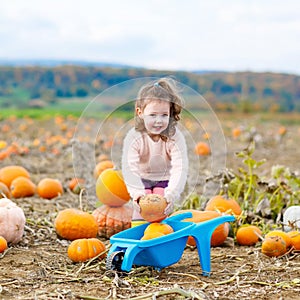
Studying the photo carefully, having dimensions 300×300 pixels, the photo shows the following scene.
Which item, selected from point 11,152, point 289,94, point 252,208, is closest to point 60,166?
point 11,152

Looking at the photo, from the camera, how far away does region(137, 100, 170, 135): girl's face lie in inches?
144

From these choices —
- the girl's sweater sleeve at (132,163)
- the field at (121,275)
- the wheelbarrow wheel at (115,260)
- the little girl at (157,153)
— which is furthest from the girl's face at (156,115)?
the wheelbarrow wheel at (115,260)

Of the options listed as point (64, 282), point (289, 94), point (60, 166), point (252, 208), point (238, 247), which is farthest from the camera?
point (289, 94)

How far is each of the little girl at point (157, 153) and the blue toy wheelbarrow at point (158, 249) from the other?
25 cm

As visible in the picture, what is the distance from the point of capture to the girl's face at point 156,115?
3.66m

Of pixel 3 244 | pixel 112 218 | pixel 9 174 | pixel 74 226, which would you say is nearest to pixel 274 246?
pixel 112 218

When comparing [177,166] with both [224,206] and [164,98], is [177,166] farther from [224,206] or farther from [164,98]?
[224,206]

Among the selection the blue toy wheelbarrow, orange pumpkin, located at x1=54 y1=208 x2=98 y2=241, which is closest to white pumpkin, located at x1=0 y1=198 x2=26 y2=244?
orange pumpkin, located at x1=54 y1=208 x2=98 y2=241

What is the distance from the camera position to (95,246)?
3891 mm

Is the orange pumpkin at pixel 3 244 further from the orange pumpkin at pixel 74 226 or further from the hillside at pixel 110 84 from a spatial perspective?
the hillside at pixel 110 84

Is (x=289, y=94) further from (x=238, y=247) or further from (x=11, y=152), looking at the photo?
(x=238, y=247)

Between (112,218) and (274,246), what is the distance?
1.20m

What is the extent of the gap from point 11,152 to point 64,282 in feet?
18.4

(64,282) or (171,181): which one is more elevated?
(171,181)
